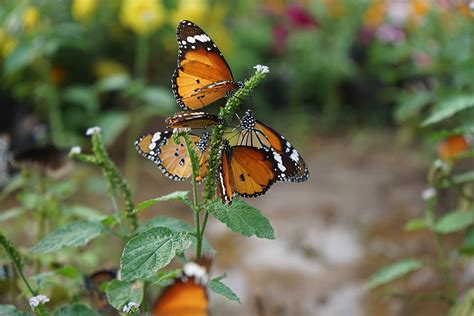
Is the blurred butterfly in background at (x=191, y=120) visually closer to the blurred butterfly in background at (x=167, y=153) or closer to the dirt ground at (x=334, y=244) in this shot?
the blurred butterfly in background at (x=167, y=153)

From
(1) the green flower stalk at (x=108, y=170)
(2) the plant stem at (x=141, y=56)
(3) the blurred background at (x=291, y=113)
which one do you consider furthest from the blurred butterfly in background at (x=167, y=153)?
(2) the plant stem at (x=141, y=56)

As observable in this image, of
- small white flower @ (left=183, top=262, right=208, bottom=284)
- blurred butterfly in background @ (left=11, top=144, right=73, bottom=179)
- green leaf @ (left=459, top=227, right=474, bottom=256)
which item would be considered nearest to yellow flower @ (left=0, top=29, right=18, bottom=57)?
blurred butterfly in background @ (left=11, top=144, right=73, bottom=179)

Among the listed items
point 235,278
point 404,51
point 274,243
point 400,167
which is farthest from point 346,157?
point 235,278

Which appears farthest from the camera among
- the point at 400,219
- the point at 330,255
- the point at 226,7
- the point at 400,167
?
the point at 226,7

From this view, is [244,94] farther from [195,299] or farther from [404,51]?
[404,51]

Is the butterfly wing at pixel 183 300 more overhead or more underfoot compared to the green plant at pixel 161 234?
more underfoot

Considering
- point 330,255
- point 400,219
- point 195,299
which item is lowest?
point 195,299

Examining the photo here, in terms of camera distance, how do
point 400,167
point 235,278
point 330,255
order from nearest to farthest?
point 235,278 < point 330,255 < point 400,167
